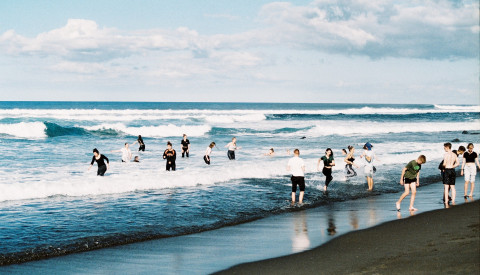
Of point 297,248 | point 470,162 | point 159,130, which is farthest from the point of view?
point 159,130

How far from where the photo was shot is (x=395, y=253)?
29.4 ft

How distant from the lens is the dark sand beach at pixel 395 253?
7.77 meters

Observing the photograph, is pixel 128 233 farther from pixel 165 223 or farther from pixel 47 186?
pixel 47 186

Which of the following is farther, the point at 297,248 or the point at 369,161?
the point at 369,161

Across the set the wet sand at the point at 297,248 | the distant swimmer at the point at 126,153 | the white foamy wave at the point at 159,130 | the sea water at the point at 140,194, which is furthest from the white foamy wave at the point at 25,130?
the wet sand at the point at 297,248

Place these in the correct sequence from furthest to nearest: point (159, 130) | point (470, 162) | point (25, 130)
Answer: point (159, 130) < point (25, 130) < point (470, 162)

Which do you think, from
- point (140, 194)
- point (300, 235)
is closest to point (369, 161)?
point (300, 235)

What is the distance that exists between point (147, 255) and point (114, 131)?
46.5 meters

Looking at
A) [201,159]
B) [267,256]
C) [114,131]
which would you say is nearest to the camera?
[267,256]

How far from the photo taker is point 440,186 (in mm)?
19312

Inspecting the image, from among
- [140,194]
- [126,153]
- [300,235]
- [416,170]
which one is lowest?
[140,194]

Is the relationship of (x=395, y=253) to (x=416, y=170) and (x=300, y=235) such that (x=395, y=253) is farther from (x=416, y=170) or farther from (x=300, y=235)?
(x=416, y=170)

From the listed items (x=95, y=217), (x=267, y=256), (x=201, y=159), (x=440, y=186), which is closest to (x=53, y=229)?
(x=95, y=217)

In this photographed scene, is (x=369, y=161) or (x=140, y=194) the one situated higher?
(x=369, y=161)
